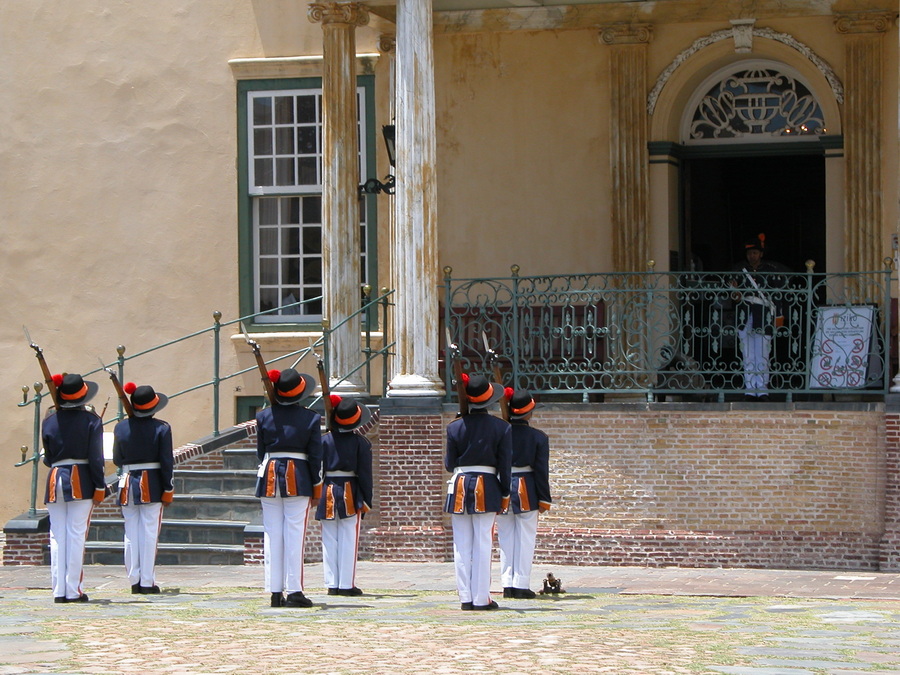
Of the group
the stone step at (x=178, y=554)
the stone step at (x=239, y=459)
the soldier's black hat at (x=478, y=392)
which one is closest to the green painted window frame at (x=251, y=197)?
the stone step at (x=239, y=459)

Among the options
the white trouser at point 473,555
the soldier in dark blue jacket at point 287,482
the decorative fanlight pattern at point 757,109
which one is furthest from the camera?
the decorative fanlight pattern at point 757,109

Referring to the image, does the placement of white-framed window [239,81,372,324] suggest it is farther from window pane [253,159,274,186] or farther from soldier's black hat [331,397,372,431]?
soldier's black hat [331,397,372,431]

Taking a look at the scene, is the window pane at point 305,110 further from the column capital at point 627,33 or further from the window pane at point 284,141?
the column capital at point 627,33

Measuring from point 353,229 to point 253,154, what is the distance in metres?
2.27

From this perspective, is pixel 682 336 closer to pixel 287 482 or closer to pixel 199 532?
pixel 287 482

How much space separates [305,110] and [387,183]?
1574 millimetres

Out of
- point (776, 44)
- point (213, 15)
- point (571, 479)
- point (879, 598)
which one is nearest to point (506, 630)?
point (879, 598)

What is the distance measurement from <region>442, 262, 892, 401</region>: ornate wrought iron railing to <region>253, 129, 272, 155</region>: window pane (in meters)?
3.11

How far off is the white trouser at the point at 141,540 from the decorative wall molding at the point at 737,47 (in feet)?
21.7

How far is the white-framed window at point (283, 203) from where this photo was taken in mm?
17875

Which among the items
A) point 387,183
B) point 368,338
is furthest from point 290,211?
point 368,338

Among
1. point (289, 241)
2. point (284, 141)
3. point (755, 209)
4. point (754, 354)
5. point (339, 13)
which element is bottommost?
point (754, 354)

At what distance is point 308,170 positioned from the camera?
17922 mm

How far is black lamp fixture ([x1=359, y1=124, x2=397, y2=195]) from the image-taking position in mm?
16328
